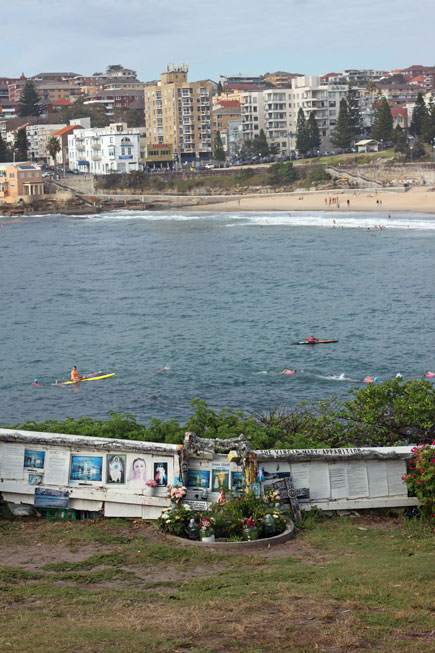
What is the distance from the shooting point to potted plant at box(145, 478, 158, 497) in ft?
46.3

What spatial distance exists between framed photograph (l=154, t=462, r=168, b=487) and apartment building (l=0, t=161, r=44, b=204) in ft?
438

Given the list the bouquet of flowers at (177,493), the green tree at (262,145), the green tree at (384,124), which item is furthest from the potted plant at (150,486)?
the green tree at (262,145)

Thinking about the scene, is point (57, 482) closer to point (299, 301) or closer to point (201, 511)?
point (201, 511)

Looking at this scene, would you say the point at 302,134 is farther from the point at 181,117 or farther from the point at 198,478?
the point at 198,478

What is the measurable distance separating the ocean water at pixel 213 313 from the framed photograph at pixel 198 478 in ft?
29.1

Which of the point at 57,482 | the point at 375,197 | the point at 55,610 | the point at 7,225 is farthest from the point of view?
the point at 7,225

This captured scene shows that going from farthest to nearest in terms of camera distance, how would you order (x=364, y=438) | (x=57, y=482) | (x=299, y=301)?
(x=299, y=301), (x=364, y=438), (x=57, y=482)

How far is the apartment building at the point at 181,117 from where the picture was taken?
543 feet

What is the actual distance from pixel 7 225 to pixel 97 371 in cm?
9364

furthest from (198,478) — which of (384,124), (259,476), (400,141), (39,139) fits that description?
(39,139)

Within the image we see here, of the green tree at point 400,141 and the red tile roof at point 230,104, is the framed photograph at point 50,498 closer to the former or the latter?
the green tree at point 400,141

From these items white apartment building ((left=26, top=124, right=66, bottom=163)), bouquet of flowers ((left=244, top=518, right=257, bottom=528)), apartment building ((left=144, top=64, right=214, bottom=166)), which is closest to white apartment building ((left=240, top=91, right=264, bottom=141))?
apartment building ((left=144, top=64, right=214, bottom=166))

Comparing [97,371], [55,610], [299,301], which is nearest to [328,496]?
[55,610]

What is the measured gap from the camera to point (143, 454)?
47.0 ft
